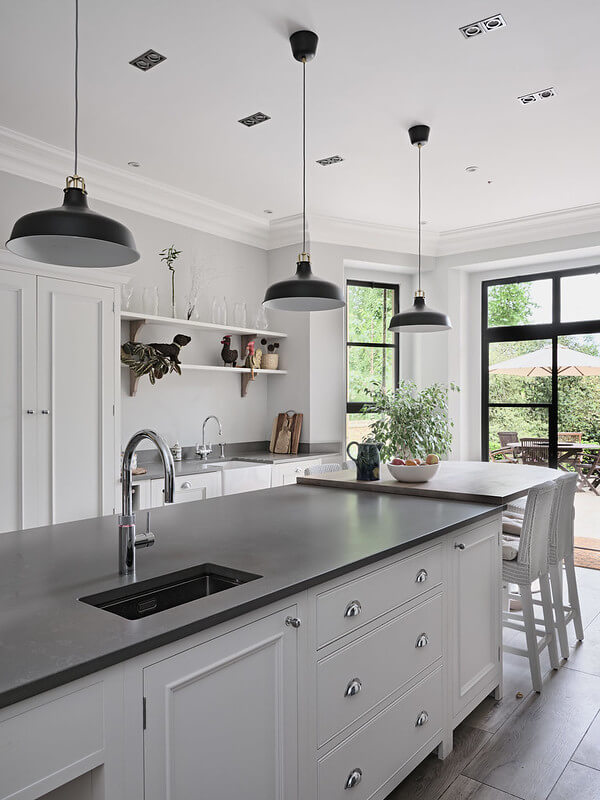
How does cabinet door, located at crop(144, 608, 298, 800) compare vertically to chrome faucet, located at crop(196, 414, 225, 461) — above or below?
below

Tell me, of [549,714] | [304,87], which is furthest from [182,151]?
[549,714]

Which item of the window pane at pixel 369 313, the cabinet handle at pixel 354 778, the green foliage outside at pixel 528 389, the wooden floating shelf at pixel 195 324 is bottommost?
the cabinet handle at pixel 354 778

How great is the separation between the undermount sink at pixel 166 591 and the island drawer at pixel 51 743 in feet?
1.14

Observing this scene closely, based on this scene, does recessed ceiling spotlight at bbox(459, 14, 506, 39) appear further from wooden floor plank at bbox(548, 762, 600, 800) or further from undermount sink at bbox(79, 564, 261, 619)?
wooden floor plank at bbox(548, 762, 600, 800)

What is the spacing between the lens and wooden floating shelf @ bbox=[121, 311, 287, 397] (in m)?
4.42

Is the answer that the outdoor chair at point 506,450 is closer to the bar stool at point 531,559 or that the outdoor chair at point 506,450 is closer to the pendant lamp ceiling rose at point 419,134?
the bar stool at point 531,559

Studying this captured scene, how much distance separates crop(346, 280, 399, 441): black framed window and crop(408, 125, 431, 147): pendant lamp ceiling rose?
7.90 feet

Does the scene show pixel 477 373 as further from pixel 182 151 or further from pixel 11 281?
pixel 11 281

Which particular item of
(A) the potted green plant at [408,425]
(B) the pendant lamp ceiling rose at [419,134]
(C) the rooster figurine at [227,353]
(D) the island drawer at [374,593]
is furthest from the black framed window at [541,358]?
(D) the island drawer at [374,593]

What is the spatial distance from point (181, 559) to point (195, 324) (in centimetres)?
Answer: 323

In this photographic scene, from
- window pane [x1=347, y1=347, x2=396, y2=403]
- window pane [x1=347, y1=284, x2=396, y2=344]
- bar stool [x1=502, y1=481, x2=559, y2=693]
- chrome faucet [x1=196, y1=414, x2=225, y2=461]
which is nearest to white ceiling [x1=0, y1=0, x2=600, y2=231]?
window pane [x1=347, y1=284, x2=396, y2=344]

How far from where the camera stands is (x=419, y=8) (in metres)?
2.48

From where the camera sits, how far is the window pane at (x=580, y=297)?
18.4 feet

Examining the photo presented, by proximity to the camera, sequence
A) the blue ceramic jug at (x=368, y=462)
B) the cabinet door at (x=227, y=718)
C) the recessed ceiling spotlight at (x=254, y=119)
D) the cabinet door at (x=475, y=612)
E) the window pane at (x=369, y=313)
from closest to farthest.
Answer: the cabinet door at (x=227, y=718), the cabinet door at (x=475, y=612), the blue ceramic jug at (x=368, y=462), the recessed ceiling spotlight at (x=254, y=119), the window pane at (x=369, y=313)
